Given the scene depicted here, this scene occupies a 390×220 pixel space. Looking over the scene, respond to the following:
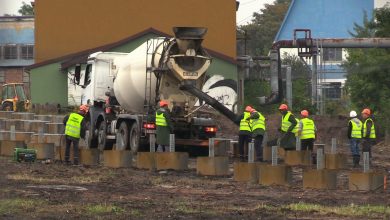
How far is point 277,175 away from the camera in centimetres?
1861

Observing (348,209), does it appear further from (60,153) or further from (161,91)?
(60,153)

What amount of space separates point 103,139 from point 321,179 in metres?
12.7

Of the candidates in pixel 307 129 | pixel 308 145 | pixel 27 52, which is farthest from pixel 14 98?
pixel 307 129

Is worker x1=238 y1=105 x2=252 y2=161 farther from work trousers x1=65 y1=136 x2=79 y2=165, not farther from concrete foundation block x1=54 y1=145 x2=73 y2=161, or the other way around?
concrete foundation block x1=54 y1=145 x2=73 y2=161

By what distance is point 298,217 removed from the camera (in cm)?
1258

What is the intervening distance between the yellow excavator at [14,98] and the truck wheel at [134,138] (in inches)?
1064

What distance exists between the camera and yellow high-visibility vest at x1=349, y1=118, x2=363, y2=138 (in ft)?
83.5

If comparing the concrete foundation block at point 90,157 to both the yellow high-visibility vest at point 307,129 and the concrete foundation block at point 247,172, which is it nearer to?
the yellow high-visibility vest at point 307,129

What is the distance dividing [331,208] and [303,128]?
11433 mm

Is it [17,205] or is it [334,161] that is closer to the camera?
[17,205]

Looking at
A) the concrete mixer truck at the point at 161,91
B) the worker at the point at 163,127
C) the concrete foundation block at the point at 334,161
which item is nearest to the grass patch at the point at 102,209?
the worker at the point at 163,127

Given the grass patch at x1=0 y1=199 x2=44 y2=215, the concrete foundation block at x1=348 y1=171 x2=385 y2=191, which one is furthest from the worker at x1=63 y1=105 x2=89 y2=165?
the grass patch at x1=0 y1=199 x2=44 y2=215

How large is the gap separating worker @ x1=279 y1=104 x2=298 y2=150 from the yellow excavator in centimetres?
3028

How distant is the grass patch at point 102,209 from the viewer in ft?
41.5
